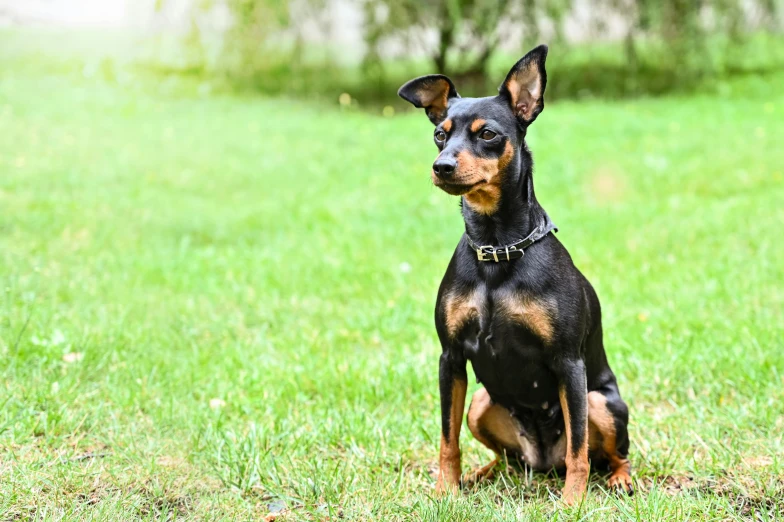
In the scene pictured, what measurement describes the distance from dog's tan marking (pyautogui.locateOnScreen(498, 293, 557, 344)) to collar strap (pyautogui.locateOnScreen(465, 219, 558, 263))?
138 millimetres

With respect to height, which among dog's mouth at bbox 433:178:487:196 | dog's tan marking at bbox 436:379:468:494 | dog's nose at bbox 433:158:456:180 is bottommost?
dog's tan marking at bbox 436:379:468:494

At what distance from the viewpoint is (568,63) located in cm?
1292

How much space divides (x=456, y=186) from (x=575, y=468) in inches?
39.9

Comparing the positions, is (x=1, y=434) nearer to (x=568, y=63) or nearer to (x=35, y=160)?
(x=35, y=160)

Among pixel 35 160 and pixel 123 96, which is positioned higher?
pixel 123 96

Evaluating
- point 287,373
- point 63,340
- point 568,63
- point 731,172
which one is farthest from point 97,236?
point 568,63

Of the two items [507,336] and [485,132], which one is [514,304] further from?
[485,132]

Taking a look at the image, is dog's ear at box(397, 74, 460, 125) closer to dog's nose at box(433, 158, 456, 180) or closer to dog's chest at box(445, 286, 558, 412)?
dog's nose at box(433, 158, 456, 180)

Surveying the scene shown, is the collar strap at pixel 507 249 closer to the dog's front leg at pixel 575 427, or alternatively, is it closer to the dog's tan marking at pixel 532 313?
the dog's tan marking at pixel 532 313

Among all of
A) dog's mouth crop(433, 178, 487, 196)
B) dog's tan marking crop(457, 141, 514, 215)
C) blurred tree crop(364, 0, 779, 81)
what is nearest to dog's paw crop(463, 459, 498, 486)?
dog's tan marking crop(457, 141, 514, 215)

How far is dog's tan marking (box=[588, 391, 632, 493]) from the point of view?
→ 2926mm

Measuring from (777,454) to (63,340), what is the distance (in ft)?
10.6

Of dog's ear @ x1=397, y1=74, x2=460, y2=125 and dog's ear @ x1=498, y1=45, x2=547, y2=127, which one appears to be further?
dog's ear @ x1=397, y1=74, x2=460, y2=125

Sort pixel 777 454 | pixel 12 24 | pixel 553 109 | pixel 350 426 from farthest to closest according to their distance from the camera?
pixel 12 24 → pixel 553 109 → pixel 350 426 → pixel 777 454
